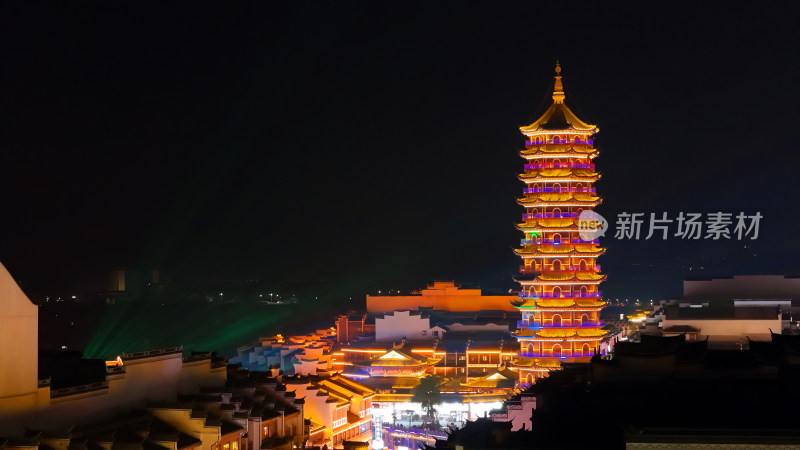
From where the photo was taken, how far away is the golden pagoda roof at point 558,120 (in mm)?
57000

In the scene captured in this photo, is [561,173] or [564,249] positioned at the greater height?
[561,173]

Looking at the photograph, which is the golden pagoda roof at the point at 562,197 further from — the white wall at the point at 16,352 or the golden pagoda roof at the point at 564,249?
the white wall at the point at 16,352

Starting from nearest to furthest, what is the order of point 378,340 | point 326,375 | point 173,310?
point 326,375
point 378,340
point 173,310

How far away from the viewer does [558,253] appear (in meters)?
56.6

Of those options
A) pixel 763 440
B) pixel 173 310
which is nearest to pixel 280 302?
pixel 173 310

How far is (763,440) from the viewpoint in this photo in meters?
17.2

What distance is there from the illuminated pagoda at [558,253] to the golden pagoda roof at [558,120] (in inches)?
2.1

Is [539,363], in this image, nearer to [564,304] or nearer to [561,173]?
[564,304]

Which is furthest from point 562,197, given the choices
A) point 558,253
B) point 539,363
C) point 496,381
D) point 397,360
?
point 397,360

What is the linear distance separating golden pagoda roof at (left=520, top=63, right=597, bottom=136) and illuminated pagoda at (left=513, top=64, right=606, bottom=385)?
0.05 m

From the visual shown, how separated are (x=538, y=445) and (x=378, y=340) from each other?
53.5 m

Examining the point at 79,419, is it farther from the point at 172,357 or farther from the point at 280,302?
the point at 280,302

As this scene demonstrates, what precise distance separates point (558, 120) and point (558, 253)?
6.25 m

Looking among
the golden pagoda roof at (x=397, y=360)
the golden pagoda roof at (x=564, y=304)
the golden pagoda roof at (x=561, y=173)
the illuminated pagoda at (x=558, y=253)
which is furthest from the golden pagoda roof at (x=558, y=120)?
the golden pagoda roof at (x=397, y=360)
